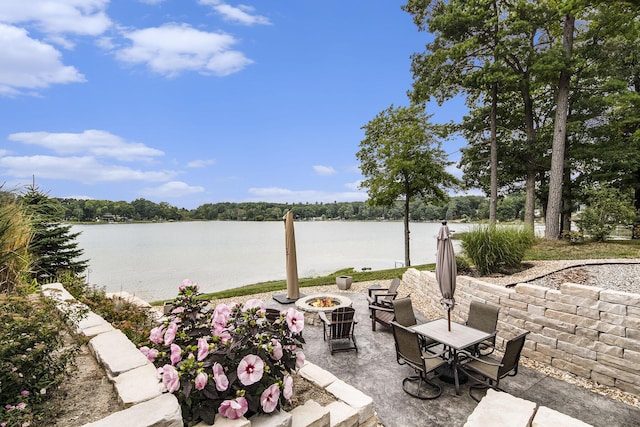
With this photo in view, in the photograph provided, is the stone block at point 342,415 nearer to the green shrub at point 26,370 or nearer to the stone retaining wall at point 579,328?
the green shrub at point 26,370

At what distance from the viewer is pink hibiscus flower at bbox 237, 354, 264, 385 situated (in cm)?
201

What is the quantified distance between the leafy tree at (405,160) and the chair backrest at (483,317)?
8984 mm

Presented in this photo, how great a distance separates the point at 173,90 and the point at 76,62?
401cm

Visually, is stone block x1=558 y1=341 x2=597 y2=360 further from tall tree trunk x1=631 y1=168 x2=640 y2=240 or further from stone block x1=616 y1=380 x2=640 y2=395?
tall tree trunk x1=631 y1=168 x2=640 y2=240

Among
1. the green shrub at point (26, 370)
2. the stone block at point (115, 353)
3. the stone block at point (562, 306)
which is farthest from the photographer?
the stone block at point (562, 306)

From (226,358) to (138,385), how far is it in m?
0.66

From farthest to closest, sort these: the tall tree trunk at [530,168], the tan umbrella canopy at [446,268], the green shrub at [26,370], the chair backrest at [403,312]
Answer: the tall tree trunk at [530,168] < the chair backrest at [403,312] < the tan umbrella canopy at [446,268] < the green shrub at [26,370]

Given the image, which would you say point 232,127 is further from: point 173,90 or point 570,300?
point 570,300

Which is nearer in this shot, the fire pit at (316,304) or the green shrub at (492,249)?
the fire pit at (316,304)

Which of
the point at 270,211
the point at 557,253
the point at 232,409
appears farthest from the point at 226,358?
the point at 270,211

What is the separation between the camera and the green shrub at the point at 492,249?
723cm

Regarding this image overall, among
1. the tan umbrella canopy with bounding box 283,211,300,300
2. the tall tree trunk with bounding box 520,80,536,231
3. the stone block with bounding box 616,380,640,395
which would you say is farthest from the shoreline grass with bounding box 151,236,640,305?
the stone block with bounding box 616,380,640,395

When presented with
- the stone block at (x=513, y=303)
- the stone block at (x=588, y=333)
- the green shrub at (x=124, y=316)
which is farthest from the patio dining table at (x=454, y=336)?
the green shrub at (x=124, y=316)

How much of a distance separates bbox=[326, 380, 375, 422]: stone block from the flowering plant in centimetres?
77
